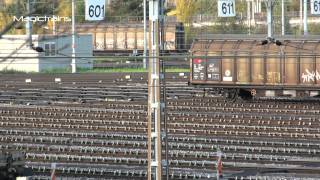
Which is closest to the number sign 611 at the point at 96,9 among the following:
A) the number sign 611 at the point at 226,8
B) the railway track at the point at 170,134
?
the railway track at the point at 170,134

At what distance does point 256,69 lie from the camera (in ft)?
98.7

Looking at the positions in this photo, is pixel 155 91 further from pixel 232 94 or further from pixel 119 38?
pixel 119 38

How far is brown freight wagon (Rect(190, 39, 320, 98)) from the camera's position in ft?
95.0

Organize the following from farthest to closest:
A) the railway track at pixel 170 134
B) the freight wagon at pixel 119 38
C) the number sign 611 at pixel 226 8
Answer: the freight wagon at pixel 119 38
the number sign 611 at pixel 226 8
the railway track at pixel 170 134

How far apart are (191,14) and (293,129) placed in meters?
29.2

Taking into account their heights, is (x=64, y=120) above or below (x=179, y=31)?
below

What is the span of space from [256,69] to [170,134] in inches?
361

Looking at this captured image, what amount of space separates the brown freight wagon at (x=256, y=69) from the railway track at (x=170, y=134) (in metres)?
0.65

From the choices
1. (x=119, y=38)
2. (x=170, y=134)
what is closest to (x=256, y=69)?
(x=170, y=134)

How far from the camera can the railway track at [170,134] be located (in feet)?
55.7

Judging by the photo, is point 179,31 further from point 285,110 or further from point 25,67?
point 285,110

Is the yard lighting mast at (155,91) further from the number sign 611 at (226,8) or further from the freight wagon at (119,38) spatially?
the freight wagon at (119,38)

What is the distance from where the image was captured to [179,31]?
51.0 meters

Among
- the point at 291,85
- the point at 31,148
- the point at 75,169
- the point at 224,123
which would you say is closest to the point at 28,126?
the point at 31,148
